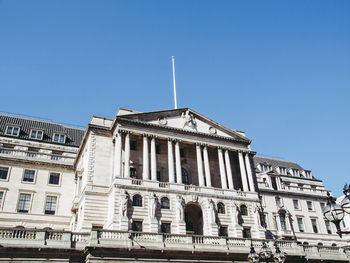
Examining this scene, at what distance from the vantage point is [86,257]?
29266 mm

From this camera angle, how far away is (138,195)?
3728 centimetres

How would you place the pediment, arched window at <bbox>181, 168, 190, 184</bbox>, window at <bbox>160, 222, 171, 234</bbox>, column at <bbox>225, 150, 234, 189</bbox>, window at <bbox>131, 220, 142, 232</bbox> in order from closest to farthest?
1. window at <bbox>131, 220, 142, 232</bbox>
2. window at <bbox>160, 222, 171, 234</bbox>
3. the pediment
4. column at <bbox>225, 150, 234, 189</bbox>
5. arched window at <bbox>181, 168, 190, 184</bbox>

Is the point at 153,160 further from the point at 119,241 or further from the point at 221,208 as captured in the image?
the point at 119,241

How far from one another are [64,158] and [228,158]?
24.6m

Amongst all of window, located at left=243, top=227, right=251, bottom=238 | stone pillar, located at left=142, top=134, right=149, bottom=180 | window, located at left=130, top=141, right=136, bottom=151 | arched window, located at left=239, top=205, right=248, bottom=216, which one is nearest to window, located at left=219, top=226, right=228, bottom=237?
window, located at left=243, top=227, right=251, bottom=238

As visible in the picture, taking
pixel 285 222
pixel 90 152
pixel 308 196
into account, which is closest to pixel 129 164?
pixel 90 152

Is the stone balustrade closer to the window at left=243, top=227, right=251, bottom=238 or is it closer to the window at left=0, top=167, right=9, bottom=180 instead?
the window at left=243, top=227, right=251, bottom=238

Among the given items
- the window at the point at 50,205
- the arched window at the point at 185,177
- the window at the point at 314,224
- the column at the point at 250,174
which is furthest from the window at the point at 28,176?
the window at the point at 314,224

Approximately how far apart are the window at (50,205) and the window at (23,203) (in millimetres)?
2347

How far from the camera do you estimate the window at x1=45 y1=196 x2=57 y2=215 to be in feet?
146

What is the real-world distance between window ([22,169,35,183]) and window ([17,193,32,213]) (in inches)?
86.5

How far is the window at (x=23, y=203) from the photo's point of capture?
43.0 meters

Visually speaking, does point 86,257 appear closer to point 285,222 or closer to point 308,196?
point 285,222

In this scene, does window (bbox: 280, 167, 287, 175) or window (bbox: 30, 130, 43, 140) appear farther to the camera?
window (bbox: 280, 167, 287, 175)
